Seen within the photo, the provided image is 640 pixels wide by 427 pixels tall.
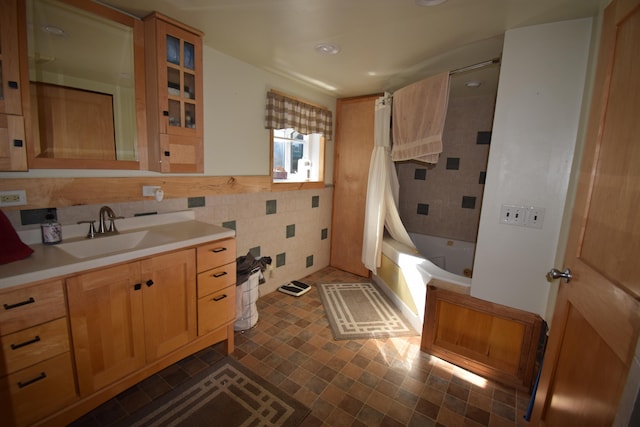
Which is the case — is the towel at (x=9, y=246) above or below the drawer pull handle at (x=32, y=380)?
above

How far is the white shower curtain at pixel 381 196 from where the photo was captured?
8.92 feet

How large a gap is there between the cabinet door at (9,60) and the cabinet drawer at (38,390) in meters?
1.09

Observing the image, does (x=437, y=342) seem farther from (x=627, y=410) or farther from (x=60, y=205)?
(x=60, y=205)

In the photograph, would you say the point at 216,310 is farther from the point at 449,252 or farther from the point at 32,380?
the point at 449,252

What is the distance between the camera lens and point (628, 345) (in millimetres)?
716

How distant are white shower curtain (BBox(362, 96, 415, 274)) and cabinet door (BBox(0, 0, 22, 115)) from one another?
7.89 feet

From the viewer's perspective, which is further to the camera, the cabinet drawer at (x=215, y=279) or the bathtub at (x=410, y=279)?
the bathtub at (x=410, y=279)

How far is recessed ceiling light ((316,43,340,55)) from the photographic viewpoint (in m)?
1.89

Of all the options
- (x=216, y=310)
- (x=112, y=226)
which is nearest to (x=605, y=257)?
(x=216, y=310)

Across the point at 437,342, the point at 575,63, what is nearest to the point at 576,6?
the point at 575,63

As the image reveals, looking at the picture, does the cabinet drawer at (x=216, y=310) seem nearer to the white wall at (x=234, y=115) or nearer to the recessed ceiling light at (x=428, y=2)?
the white wall at (x=234, y=115)

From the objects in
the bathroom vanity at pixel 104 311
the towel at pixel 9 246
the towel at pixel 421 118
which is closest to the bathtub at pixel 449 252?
the towel at pixel 421 118

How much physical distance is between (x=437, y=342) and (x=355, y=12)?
2177 mm

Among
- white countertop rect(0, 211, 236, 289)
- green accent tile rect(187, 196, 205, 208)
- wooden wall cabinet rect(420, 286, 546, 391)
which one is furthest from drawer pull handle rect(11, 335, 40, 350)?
wooden wall cabinet rect(420, 286, 546, 391)
